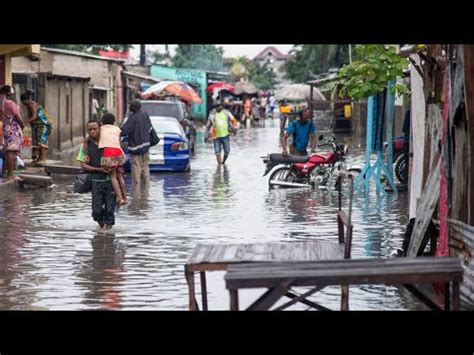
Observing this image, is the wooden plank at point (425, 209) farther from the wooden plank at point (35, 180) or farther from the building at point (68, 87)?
the building at point (68, 87)

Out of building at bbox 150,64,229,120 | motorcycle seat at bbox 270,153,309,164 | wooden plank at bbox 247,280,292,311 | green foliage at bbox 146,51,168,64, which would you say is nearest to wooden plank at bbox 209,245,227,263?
wooden plank at bbox 247,280,292,311

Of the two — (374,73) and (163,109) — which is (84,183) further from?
(163,109)

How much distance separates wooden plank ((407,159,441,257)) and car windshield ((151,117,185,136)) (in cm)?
1535

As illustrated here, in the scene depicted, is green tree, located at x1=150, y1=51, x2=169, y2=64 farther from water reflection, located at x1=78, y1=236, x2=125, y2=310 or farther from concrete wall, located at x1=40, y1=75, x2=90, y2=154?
water reflection, located at x1=78, y1=236, x2=125, y2=310

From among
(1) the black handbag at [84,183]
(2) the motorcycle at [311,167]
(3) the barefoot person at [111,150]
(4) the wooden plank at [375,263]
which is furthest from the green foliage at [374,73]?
(4) the wooden plank at [375,263]

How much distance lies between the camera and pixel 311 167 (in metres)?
22.6

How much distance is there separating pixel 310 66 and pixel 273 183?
58.5m

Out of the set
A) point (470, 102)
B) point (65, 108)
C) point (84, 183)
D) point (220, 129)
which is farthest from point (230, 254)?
point (65, 108)

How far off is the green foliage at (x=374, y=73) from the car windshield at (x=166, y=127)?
7.57 m

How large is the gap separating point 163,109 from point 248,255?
23002 millimetres
